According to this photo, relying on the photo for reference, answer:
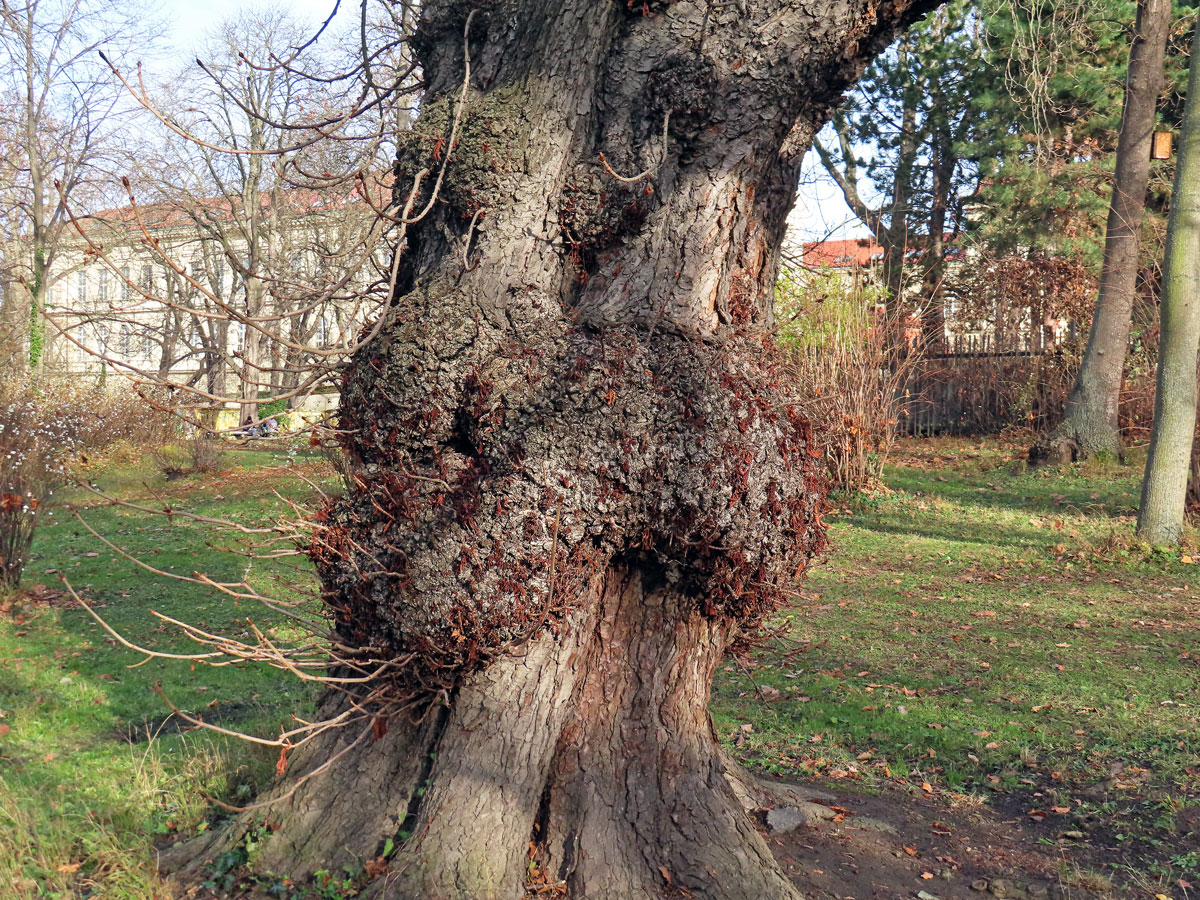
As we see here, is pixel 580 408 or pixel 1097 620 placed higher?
pixel 580 408

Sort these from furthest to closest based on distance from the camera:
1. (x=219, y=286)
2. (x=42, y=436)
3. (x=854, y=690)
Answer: (x=219, y=286) < (x=42, y=436) < (x=854, y=690)

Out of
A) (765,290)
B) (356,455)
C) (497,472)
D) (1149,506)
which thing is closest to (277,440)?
(356,455)

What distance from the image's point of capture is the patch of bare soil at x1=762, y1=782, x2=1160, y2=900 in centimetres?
318

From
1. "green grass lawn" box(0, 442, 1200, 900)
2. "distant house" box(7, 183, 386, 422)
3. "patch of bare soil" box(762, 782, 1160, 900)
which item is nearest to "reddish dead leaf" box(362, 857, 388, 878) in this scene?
"green grass lawn" box(0, 442, 1200, 900)

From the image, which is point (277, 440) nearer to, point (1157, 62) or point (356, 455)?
point (356, 455)

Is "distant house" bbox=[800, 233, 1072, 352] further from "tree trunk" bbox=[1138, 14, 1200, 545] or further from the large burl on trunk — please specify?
the large burl on trunk

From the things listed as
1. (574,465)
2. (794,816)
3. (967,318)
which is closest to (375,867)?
(574,465)

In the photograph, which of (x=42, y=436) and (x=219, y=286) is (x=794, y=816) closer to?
(x=42, y=436)

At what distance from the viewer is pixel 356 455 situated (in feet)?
10.1

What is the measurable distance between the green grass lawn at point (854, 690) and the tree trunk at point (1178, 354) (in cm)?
51

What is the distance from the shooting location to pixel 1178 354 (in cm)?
881

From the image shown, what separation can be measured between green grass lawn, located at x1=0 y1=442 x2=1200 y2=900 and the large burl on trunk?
58 centimetres

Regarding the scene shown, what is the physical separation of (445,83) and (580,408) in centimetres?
142

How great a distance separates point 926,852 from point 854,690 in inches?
87.0
